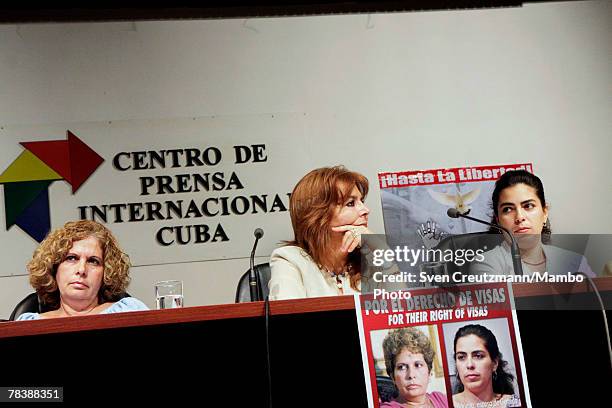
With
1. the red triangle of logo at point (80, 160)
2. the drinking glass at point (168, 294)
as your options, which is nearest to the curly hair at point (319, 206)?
the drinking glass at point (168, 294)

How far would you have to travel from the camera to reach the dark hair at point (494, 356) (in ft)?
5.69

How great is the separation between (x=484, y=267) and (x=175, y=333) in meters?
0.75

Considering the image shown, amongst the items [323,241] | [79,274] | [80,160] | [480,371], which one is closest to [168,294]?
[79,274]

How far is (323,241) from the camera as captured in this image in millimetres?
2996

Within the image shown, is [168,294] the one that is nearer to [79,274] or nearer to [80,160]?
[79,274]

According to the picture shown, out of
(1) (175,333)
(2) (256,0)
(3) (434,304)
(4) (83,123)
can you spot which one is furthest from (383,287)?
(4) (83,123)

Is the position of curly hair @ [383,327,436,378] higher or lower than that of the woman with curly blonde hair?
lower

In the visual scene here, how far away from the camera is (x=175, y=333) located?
5.95 feet

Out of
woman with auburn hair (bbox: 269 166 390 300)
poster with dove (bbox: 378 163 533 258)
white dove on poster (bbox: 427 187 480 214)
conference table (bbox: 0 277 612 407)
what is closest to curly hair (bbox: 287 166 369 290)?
woman with auburn hair (bbox: 269 166 390 300)

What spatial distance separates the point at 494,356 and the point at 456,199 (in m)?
2.76

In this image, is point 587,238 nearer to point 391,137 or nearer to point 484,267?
point 484,267

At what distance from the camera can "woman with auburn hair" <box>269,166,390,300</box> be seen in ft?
9.46

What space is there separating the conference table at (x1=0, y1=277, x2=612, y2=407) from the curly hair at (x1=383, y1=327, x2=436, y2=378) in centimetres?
13

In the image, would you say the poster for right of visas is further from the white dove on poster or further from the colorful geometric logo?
the colorful geometric logo
